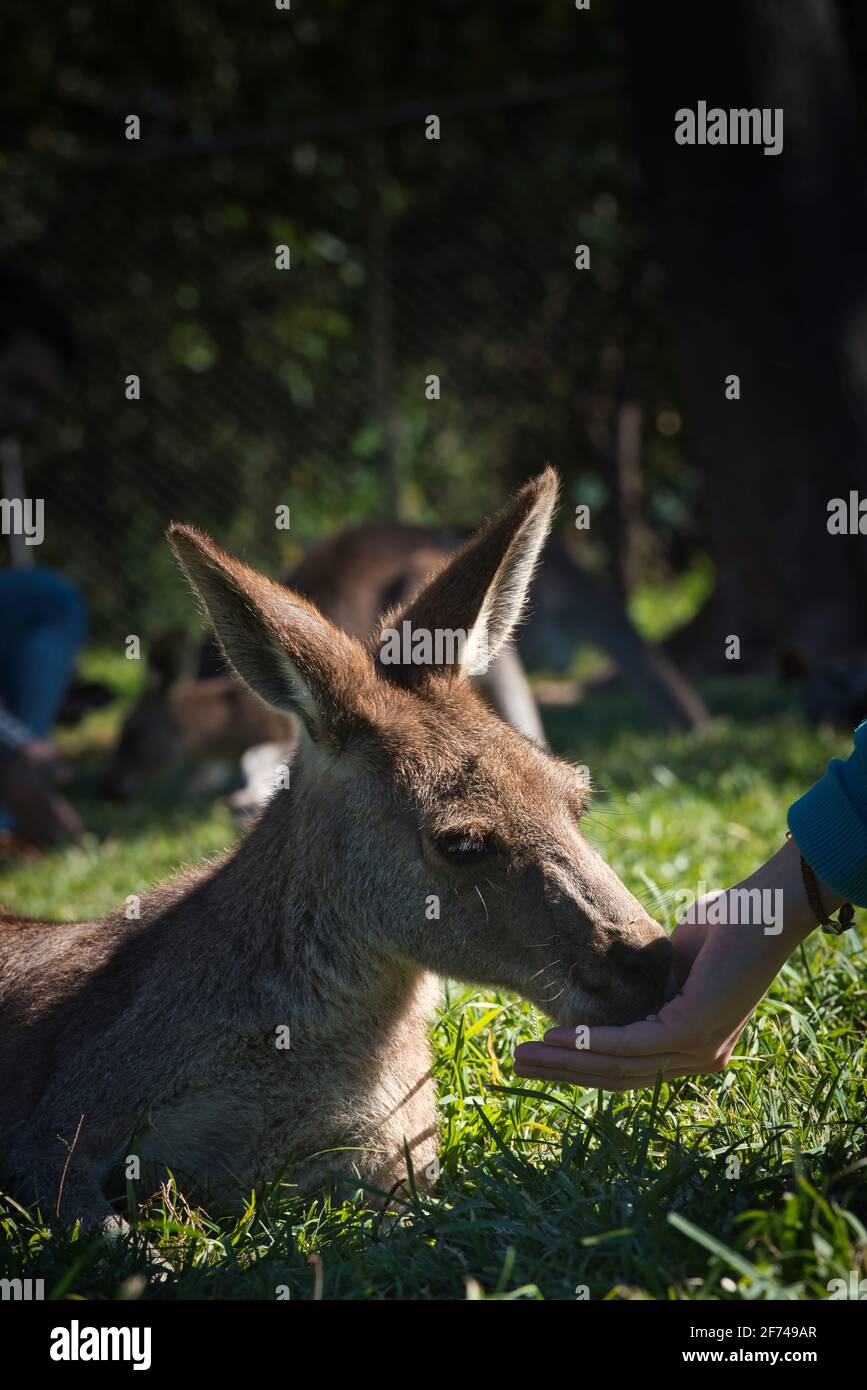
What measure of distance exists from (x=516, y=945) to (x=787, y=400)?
5874mm

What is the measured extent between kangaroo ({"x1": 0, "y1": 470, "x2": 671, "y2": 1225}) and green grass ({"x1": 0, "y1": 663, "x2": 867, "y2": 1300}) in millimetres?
140

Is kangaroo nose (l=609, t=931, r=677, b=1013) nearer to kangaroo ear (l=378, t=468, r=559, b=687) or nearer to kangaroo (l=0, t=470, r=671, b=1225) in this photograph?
kangaroo (l=0, t=470, r=671, b=1225)

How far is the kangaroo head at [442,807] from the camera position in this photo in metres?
2.63

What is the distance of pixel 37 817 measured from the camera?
6.42 meters

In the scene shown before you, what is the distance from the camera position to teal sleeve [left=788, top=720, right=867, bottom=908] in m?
2.48

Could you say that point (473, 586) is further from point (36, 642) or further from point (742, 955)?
point (36, 642)

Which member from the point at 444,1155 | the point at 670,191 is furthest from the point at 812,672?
the point at 444,1155

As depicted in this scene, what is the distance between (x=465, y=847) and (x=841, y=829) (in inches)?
28.6

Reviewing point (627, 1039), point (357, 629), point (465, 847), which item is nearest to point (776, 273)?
point (357, 629)

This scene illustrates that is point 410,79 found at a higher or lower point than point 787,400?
higher

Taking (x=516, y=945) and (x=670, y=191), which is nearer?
(x=516, y=945)

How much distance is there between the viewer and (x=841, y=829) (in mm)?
2496

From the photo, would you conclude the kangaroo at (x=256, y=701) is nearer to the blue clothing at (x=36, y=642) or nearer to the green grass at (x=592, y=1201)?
the blue clothing at (x=36, y=642)
